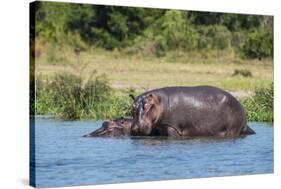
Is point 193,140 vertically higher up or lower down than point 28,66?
lower down

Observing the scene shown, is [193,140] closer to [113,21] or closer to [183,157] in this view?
[183,157]

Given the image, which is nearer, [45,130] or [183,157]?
[45,130]

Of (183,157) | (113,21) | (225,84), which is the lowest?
(183,157)

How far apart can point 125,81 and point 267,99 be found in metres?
3.21

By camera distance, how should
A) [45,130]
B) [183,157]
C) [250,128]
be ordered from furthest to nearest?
[250,128]
[183,157]
[45,130]

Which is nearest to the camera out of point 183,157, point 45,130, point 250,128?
point 45,130

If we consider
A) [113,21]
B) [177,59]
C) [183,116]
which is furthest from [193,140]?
[113,21]

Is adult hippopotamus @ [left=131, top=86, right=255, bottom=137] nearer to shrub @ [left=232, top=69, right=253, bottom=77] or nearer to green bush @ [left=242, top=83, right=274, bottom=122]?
green bush @ [left=242, top=83, right=274, bottom=122]

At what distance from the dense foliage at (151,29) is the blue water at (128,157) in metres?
1.49

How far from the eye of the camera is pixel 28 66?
15.6 m

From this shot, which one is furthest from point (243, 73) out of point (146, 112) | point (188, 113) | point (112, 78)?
point (112, 78)

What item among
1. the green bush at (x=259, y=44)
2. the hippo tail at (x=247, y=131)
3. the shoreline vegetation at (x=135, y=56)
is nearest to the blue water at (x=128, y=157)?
the hippo tail at (x=247, y=131)

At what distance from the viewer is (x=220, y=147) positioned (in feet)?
55.5

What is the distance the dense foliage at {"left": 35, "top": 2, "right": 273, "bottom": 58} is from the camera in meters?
15.6
